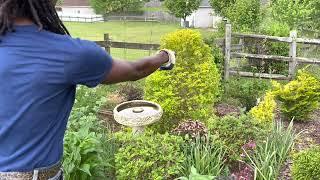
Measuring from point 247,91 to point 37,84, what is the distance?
701 centimetres

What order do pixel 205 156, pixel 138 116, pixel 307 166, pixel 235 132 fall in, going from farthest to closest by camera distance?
1. pixel 138 116
2. pixel 235 132
3. pixel 205 156
4. pixel 307 166

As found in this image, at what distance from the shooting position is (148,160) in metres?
4.17

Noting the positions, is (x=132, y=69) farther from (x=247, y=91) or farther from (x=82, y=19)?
(x=82, y=19)

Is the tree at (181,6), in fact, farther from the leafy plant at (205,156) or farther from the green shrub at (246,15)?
the leafy plant at (205,156)

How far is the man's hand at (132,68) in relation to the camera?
1.97m

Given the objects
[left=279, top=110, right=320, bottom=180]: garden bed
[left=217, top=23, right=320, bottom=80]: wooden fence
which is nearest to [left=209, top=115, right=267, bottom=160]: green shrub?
[left=279, top=110, right=320, bottom=180]: garden bed

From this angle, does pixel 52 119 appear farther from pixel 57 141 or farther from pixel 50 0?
pixel 50 0

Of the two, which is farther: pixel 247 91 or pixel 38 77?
pixel 247 91

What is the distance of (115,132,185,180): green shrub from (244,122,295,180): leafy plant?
0.81 meters

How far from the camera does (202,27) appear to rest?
43000 millimetres

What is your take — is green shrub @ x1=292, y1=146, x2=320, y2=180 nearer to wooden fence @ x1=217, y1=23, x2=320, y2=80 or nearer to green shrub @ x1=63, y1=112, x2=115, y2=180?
green shrub @ x1=63, y1=112, x2=115, y2=180

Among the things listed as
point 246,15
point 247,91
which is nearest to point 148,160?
point 247,91

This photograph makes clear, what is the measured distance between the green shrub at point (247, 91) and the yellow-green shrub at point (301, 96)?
3.28ft

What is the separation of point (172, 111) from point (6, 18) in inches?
182
